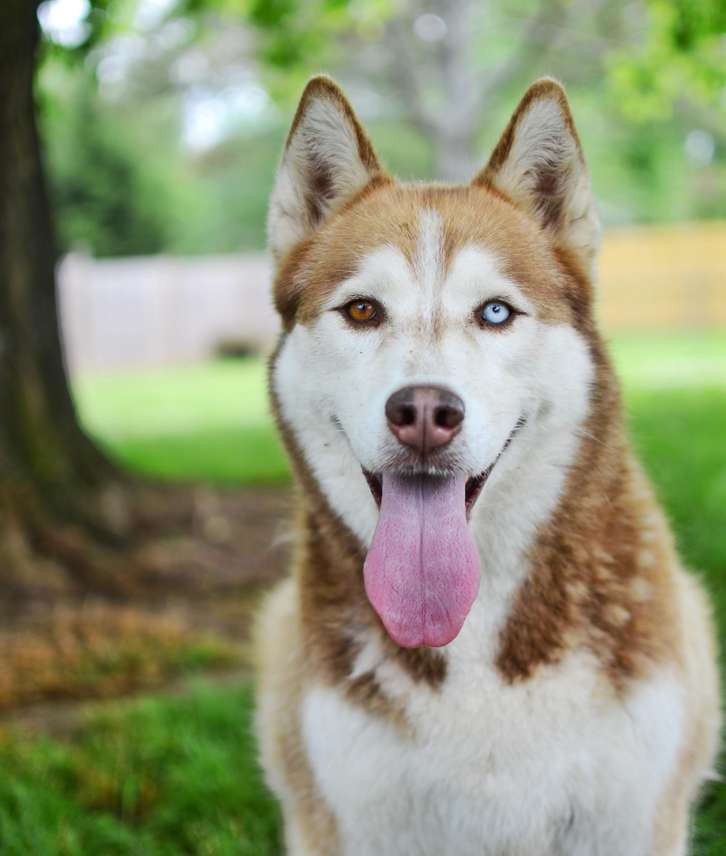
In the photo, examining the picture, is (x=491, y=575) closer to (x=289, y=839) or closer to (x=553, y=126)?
(x=289, y=839)

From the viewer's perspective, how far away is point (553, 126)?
2.65 metres

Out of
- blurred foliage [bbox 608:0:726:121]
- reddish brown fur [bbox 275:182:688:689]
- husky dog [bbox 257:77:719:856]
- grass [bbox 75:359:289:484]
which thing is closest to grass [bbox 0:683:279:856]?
husky dog [bbox 257:77:719:856]

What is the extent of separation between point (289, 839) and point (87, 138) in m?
26.0

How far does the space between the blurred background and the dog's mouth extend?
2.58 feet

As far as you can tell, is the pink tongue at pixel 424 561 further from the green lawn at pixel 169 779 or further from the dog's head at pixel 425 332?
the green lawn at pixel 169 779

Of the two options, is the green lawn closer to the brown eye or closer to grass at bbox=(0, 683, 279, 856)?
grass at bbox=(0, 683, 279, 856)

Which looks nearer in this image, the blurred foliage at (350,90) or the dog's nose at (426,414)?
the dog's nose at (426,414)

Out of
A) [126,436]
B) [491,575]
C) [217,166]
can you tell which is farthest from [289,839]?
[217,166]

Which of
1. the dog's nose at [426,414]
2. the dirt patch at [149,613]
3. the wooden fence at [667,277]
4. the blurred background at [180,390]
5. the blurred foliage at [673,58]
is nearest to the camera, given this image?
the dog's nose at [426,414]

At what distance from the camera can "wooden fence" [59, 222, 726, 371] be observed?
24688mm

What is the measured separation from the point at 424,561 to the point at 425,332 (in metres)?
0.56

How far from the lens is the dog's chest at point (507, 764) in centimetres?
239

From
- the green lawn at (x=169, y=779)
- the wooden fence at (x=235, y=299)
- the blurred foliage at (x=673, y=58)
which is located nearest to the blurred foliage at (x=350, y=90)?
the blurred foliage at (x=673, y=58)

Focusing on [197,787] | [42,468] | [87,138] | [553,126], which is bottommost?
[197,787]
